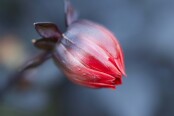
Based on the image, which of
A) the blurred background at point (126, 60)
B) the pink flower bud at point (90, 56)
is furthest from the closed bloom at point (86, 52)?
the blurred background at point (126, 60)

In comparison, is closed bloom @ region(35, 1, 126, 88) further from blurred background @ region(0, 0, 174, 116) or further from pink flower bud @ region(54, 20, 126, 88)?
blurred background @ region(0, 0, 174, 116)

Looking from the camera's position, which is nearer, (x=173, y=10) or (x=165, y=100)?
(x=165, y=100)

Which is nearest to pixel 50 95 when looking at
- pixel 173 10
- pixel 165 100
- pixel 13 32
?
pixel 13 32

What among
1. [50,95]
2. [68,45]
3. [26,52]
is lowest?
[50,95]

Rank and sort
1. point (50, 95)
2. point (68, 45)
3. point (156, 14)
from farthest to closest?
point (156, 14) → point (50, 95) → point (68, 45)

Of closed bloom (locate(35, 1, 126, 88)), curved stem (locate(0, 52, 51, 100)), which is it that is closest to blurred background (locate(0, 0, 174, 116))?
curved stem (locate(0, 52, 51, 100))

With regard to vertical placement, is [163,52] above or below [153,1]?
below

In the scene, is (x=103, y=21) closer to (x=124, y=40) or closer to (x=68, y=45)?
(x=124, y=40)

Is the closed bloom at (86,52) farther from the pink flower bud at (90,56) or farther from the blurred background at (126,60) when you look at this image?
the blurred background at (126,60)
